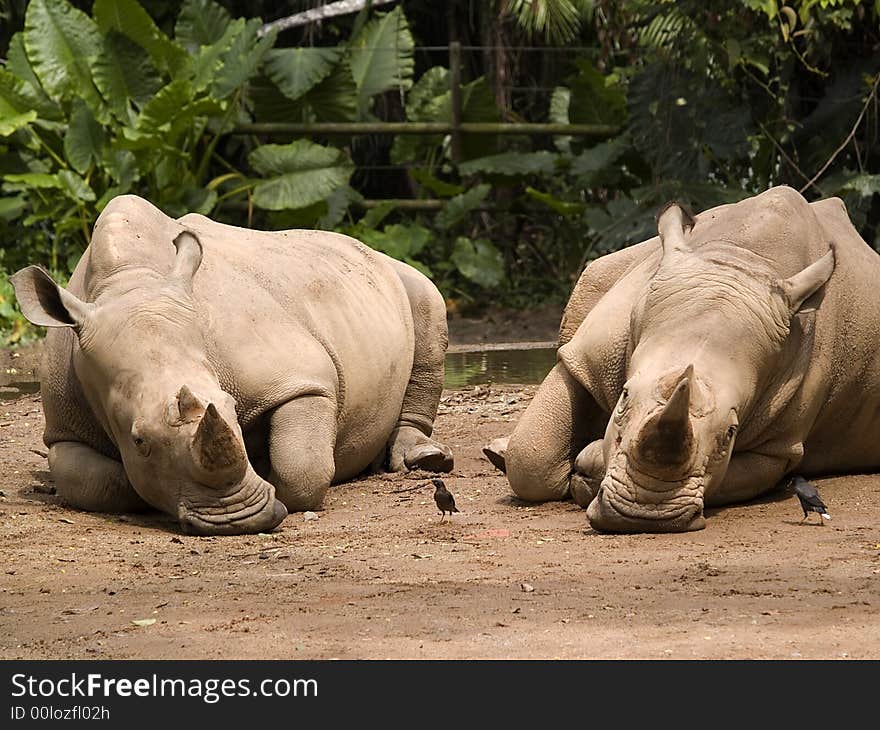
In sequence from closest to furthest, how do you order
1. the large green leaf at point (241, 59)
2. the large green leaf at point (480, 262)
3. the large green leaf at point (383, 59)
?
the large green leaf at point (241, 59)
the large green leaf at point (480, 262)
the large green leaf at point (383, 59)

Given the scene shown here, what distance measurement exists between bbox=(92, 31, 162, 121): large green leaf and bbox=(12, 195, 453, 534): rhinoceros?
333 inches

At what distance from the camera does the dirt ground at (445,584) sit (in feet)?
15.7

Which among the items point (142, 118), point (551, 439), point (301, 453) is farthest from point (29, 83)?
point (551, 439)

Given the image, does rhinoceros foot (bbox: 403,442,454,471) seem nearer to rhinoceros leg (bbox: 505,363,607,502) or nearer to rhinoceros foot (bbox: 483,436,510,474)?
rhinoceros foot (bbox: 483,436,510,474)

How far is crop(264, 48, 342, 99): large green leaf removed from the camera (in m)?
17.7

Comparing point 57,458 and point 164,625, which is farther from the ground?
point 164,625

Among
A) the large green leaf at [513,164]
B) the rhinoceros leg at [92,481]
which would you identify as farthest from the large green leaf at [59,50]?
the rhinoceros leg at [92,481]

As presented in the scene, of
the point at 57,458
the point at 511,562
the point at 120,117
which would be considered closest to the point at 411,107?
the point at 120,117

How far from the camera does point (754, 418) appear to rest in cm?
719

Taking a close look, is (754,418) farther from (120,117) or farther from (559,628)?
(120,117)

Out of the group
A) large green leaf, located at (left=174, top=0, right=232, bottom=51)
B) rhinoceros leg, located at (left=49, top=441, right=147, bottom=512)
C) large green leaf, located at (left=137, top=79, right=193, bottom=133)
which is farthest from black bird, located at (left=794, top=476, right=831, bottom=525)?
large green leaf, located at (left=174, top=0, right=232, bottom=51)

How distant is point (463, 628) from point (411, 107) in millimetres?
14214

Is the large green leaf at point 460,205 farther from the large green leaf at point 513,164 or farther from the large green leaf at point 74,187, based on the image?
the large green leaf at point 74,187

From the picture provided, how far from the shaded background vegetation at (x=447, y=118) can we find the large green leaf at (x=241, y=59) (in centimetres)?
2
